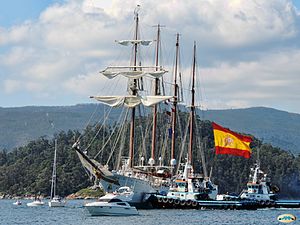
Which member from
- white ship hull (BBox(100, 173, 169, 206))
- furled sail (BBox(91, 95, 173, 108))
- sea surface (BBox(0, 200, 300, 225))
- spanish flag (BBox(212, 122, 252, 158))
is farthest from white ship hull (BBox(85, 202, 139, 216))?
furled sail (BBox(91, 95, 173, 108))

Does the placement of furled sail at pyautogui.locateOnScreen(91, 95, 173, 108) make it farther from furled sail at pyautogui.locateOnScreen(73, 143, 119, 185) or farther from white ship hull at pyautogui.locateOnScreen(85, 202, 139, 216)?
white ship hull at pyautogui.locateOnScreen(85, 202, 139, 216)

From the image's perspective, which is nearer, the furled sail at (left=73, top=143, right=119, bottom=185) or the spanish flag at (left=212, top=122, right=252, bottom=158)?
the furled sail at (left=73, top=143, right=119, bottom=185)

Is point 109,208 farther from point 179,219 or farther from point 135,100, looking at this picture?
point 135,100

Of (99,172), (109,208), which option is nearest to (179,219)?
(109,208)

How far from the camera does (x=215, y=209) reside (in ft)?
394

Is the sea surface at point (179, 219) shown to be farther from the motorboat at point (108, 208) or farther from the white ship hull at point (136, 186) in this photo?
the white ship hull at point (136, 186)

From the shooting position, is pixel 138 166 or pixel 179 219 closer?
pixel 179 219

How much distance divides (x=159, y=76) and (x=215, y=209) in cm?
2526

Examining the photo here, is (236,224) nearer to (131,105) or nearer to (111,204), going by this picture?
(111,204)

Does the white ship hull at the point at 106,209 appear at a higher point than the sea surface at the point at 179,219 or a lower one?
higher

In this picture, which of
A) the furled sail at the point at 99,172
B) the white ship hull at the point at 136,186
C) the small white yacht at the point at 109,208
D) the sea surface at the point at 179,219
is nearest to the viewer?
the sea surface at the point at 179,219

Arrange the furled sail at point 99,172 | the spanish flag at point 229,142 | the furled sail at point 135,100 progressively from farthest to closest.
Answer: the furled sail at point 135,100
the spanish flag at point 229,142
the furled sail at point 99,172

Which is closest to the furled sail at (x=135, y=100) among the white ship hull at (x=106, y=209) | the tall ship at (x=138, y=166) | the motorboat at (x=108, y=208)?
the tall ship at (x=138, y=166)

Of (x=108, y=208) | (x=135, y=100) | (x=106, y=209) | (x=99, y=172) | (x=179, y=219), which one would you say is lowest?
(x=179, y=219)
